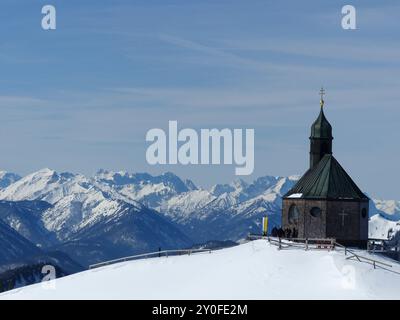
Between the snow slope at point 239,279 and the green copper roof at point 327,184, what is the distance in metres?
11.0

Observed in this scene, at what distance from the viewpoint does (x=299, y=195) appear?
321ft

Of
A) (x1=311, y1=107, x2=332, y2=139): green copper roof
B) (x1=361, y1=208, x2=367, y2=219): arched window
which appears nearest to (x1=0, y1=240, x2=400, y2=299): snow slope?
Result: (x1=361, y1=208, x2=367, y2=219): arched window

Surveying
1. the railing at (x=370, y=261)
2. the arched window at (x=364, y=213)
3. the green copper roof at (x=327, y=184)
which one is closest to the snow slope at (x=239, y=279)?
the railing at (x=370, y=261)

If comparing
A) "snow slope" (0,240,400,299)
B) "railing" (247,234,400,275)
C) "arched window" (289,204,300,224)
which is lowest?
"snow slope" (0,240,400,299)

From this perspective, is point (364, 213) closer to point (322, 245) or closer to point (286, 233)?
point (286, 233)

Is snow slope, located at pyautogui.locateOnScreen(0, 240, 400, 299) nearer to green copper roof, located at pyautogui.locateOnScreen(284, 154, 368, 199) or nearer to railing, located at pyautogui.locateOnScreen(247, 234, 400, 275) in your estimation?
railing, located at pyautogui.locateOnScreen(247, 234, 400, 275)

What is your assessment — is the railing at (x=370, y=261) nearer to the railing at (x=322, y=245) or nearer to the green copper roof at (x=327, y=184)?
the railing at (x=322, y=245)

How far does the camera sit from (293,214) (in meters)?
98.2

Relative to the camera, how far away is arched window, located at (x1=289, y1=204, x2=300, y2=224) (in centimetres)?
9775

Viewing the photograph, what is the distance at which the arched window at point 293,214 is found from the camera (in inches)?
3848

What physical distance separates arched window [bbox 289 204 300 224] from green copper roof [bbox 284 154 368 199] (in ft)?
3.66
